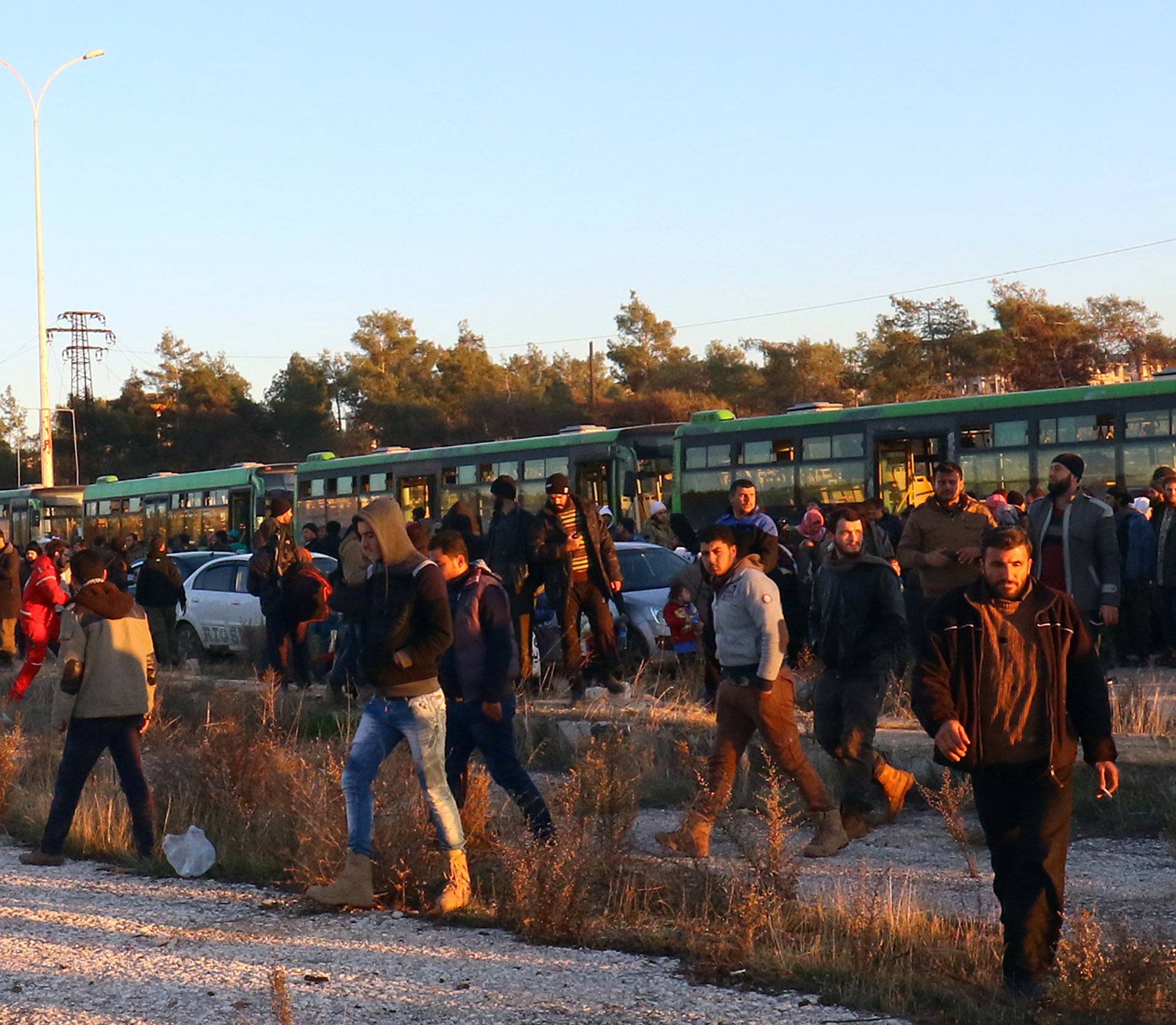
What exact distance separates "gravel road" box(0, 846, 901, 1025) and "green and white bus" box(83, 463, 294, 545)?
28467 millimetres

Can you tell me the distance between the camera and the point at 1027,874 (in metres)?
5.70

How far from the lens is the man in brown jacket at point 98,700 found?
8.98 m

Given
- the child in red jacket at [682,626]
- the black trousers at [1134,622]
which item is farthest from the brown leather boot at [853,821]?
the black trousers at [1134,622]

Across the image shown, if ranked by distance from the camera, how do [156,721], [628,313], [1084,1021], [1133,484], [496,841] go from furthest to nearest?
[628,313] < [1133,484] < [156,721] < [496,841] < [1084,1021]

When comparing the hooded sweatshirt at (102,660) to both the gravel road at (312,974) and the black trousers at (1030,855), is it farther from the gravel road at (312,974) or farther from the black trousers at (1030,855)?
the black trousers at (1030,855)

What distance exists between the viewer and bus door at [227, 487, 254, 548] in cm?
3728

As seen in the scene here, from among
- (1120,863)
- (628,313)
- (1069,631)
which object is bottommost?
(1120,863)

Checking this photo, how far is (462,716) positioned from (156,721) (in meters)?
6.17

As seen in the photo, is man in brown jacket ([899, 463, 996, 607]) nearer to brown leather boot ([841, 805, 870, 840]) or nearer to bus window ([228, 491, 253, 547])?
brown leather boot ([841, 805, 870, 840])

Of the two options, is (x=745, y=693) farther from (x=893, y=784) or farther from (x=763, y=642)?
(x=893, y=784)

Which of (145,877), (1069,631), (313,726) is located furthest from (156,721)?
(1069,631)

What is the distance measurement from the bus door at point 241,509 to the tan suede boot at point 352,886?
1190 inches

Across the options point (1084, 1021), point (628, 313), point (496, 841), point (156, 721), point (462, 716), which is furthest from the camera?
point (628, 313)

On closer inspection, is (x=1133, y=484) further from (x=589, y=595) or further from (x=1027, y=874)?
(x=1027, y=874)
